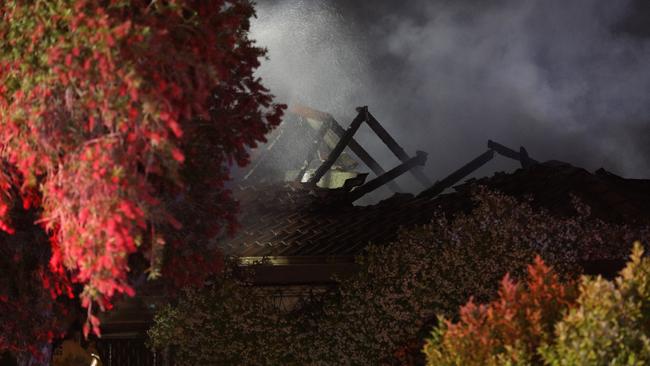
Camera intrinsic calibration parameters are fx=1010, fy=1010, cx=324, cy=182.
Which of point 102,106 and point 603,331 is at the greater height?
point 102,106

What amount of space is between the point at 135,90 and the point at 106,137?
1.82 ft

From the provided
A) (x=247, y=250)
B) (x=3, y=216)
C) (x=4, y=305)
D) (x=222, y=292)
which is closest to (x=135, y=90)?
(x=3, y=216)

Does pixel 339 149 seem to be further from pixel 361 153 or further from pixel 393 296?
pixel 393 296

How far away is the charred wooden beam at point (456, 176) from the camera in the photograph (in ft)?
77.3

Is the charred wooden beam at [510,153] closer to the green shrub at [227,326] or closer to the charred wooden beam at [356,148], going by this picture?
the charred wooden beam at [356,148]

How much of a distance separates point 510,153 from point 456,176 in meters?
1.93

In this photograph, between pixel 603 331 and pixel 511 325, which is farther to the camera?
pixel 511 325

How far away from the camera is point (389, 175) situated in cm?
2431

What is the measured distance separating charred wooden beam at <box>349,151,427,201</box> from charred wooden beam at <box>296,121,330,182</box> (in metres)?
2.46

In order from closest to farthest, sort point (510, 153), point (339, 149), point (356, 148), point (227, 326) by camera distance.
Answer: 1. point (227, 326)
2. point (339, 149)
3. point (510, 153)
4. point (356, 148)

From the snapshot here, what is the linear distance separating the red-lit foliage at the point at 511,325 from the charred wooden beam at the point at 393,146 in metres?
16.4

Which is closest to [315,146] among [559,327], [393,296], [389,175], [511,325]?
[389,175]

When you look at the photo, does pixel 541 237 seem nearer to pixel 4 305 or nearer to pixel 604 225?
pixel 604 225

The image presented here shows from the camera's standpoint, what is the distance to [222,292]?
645 inches
